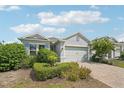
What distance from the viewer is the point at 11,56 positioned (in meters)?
22.4

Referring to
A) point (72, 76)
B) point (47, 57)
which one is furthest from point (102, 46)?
point (72, 76)

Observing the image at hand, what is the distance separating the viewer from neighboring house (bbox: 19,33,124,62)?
93.2 ft

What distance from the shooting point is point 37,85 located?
15.8 meters

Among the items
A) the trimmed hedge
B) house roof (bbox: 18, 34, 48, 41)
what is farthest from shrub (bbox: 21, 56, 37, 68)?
the trimmed hedge

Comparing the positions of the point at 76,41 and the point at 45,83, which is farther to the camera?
the point at 76,41

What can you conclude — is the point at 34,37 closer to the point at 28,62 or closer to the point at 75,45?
the point at 75,45

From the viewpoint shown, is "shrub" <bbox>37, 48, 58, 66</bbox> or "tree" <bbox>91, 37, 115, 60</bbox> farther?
"tree" <bbox>91, 37, 115, 60</bbox>

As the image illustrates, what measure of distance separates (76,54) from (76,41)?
1657 mm

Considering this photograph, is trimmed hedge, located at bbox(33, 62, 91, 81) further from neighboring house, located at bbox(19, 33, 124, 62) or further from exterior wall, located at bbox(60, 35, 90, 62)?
exterior wall, located at bbox(60, 35, 90, 62)

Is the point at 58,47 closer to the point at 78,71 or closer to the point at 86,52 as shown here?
the point at 86,52

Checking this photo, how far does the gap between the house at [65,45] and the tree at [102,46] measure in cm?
120

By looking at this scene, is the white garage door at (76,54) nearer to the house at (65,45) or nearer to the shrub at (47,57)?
the house at (65,45)

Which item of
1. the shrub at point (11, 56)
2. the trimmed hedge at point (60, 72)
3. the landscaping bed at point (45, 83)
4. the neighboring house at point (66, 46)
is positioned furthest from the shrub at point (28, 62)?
the trimmed hedge at point (60, 72)

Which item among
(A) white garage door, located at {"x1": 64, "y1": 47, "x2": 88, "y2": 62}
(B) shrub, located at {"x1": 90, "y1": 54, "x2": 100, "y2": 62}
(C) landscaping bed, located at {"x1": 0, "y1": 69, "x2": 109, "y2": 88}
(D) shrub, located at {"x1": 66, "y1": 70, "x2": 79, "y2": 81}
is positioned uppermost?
(A) white garage door, located at {"x1": 64, "y1": 47, "x2": 88, "y2": 62}
